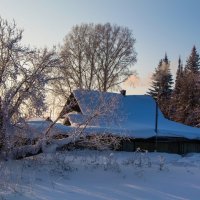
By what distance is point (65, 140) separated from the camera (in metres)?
17.9

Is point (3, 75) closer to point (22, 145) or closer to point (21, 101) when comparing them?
point (21, 101)

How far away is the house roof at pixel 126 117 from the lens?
18109mm

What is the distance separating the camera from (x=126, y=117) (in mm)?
29219

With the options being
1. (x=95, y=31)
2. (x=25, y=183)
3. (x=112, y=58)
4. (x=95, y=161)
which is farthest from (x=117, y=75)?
(x=25, y=183)

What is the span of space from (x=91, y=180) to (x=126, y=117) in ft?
46.4

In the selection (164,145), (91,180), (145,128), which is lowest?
(91,180)

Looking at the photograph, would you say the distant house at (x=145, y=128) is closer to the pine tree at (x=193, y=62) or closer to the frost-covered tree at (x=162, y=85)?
the frost-covered tree at (x=162, y=85)

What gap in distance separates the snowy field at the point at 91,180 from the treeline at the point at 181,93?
3488 centimetres

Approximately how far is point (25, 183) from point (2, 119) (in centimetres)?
267

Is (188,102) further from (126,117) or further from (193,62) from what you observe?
(126,117)

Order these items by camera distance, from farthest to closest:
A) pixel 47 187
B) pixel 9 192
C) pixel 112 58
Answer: pixel 112 58, pixel 47 187, pixel 9 192

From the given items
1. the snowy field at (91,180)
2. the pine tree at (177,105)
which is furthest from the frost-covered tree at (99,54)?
the snowy field at (91,180)

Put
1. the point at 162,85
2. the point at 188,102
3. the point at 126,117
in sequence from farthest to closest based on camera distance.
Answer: the point at 162,85, the point at 188,102, the point at 126,117

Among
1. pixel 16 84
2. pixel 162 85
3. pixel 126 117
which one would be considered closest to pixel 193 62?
pixel 162 85
